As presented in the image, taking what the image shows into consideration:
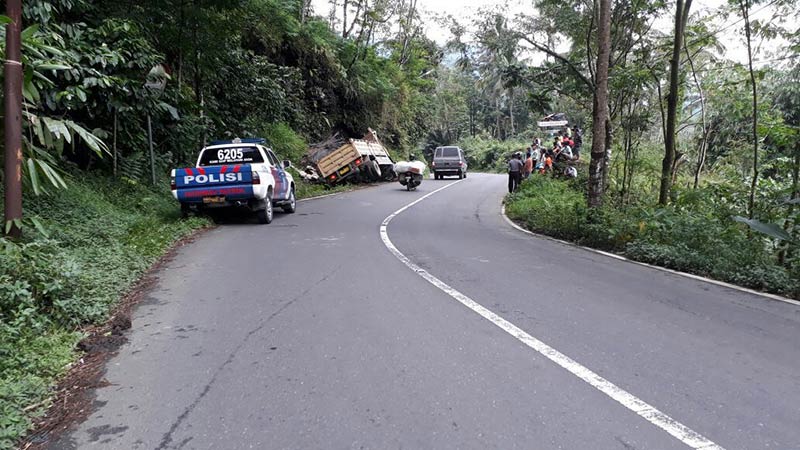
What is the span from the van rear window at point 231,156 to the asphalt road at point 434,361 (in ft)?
18.4

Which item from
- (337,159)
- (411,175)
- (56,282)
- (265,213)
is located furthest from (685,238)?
(337,159)

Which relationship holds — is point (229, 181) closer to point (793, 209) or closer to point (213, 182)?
point (213, 182)

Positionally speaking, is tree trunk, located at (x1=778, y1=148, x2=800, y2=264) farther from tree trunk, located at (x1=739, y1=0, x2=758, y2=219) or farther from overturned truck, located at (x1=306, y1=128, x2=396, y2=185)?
overturned truck, located at (x1=306, y1=128, x2=396, y2=185)

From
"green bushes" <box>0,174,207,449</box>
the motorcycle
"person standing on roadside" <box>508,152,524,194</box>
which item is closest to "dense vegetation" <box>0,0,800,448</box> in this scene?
"green bushes" <box>0,174,207,449</box>

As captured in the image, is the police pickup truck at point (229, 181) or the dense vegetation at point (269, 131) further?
the police pickup truck at point (229, 181)

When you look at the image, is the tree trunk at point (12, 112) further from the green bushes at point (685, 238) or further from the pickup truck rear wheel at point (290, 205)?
the pickup truck rear wheel at point (290, 205)

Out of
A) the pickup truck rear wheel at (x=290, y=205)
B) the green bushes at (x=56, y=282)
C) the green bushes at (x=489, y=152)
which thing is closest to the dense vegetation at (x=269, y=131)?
the green bushes at (x=56, y=282)

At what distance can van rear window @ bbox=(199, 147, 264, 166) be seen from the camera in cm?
1359

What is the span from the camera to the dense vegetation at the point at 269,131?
19.2 feet

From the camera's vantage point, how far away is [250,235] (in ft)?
37.6

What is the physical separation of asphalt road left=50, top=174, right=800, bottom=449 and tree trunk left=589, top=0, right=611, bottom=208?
4041 mm

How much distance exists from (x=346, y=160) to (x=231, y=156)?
11.0 metres

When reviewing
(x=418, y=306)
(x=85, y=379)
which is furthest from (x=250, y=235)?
(x=85, y=379)

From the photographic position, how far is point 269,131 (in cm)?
2373
